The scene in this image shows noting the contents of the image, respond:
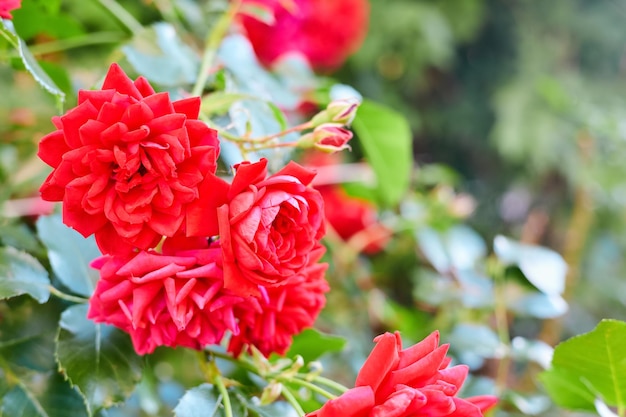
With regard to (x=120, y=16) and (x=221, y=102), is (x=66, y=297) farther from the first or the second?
(x=120, y=16)

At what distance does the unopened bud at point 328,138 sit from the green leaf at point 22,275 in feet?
0.50

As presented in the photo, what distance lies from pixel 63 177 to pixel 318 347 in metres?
0.20

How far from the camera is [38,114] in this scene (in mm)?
628

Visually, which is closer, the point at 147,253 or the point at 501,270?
the point at 147,253

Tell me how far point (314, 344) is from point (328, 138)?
143mm

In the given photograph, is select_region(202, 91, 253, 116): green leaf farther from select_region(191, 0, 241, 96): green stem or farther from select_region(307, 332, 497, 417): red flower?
select_region(307, 332, 497, 417): red flower

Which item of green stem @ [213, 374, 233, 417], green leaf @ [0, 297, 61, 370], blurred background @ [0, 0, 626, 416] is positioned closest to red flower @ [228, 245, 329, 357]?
green stem @ [213, 374, 233, 417]

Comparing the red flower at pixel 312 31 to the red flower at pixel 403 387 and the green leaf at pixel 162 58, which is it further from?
the red flower at pixel 403 387

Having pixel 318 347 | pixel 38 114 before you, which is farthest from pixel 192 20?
pixel 318 347

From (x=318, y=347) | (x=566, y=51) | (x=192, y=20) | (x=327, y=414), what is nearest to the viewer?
(x=327, y=414)

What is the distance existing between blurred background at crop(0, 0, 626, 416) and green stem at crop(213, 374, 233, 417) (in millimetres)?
247

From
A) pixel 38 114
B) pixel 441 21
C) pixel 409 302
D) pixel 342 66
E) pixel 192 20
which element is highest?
pixel 192 20

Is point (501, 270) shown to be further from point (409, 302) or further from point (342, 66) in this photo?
point (342, 66)

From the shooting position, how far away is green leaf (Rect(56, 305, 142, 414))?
0.30 meters
